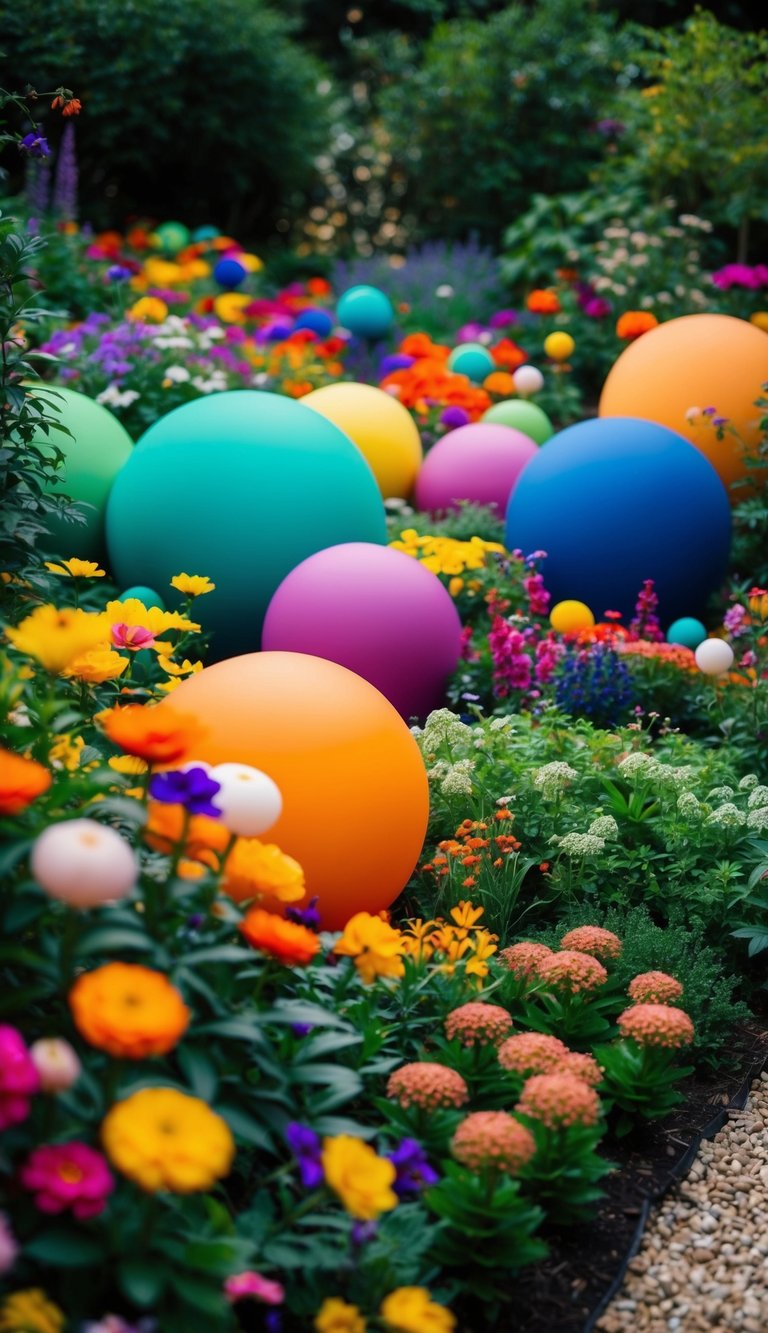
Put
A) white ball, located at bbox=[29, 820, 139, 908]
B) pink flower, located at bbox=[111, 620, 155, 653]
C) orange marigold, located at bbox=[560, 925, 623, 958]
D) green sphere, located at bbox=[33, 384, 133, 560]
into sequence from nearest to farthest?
1. white ball, located at bbox=[29, 820, 139, 908]
2. orange marigold, located at bbox=[560, 925, 623, 958]
3. pink flower, located at bbox=[111, 620, 155, 653]
4. green sphere, located at bbox=[33, 384, 133, 560]

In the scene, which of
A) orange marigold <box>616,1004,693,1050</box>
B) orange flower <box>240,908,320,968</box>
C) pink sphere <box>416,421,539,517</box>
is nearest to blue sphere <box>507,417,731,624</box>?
pink sphere <box>416,421,539,517</box>

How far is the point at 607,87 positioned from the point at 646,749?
9.49m

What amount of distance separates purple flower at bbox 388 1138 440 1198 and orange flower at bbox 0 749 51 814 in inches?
33.2

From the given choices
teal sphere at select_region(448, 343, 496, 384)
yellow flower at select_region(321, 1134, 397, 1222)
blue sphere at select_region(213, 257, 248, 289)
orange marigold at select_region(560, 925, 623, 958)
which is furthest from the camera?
blue sphere at select_region(213, 257, 248, 289)

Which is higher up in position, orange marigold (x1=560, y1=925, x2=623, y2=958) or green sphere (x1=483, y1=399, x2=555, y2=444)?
green sphere (x1=483, y1=399, x2=555, y2=444)

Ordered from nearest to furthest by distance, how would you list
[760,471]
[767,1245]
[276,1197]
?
1. [276,1197]
2. [767,1245]
3. [760,471]

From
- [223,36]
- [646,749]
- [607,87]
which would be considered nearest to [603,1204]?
[646,749]

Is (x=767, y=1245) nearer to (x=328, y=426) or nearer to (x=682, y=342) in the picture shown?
(x=328, y=426)

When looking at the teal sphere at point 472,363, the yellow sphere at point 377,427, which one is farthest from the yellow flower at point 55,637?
the teal sphere at point 472,363

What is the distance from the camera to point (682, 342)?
6.43 meters

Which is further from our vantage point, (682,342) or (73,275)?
(73,275)

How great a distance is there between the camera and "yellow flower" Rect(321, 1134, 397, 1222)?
5.51ft

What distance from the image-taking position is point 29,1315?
1.55 metres

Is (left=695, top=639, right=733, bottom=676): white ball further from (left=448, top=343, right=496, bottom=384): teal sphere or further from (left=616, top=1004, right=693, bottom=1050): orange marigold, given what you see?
(left=448, top=343, right=496, bottom=384): teal sphere
